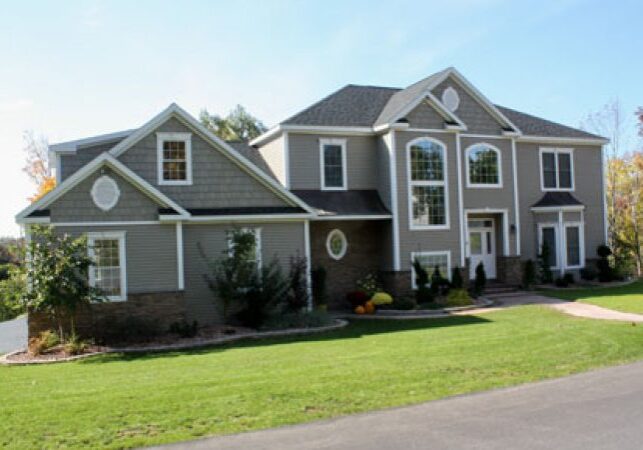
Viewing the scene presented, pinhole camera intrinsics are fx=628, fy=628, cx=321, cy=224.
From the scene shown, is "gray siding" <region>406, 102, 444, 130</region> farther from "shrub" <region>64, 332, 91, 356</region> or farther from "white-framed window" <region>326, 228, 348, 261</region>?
"shrub" <region>64, 332, 91, 356</region>

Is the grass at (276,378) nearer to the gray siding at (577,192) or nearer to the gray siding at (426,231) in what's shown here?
the gray siding at (426,231)

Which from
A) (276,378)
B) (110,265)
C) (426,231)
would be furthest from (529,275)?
(276,378)

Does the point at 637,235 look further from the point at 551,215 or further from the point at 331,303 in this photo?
the point at 331,303

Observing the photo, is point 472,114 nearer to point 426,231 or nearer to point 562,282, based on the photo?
point 426,231

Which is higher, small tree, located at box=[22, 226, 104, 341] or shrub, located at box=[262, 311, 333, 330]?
small tree, located at box=[22, 226, 104, 341]

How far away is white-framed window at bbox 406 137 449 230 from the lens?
23.7 meters

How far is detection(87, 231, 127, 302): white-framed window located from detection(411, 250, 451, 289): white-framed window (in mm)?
10750

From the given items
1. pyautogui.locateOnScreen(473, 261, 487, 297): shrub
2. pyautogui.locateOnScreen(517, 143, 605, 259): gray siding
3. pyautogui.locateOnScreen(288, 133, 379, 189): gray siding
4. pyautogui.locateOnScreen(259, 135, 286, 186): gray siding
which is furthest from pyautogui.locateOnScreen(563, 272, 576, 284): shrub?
pyautogui.locateOnScreen(259, 135, 286, 186): gray siding

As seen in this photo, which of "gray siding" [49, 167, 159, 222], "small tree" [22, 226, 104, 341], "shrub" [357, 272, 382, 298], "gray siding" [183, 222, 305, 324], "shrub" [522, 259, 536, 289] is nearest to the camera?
"small tree" [22, 226, 104, 341]

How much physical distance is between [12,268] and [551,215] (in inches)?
831

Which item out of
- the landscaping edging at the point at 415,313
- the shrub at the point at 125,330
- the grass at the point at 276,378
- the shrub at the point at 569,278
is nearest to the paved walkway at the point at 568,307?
the landscaping edging at the point at 415,313

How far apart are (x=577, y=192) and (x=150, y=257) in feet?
65.3

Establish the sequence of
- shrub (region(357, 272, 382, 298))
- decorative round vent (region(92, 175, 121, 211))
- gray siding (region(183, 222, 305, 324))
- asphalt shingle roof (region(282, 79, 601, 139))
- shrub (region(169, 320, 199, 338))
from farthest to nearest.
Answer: asphalt shingle roof (region(282, 79, 601, 139)) → shrub (region(357, 272, 382, 298)) → gray siding (region(183, 222, 305, 324)) → decorative round vent (region(92, 175, 121, 211)) → shrub (region(169, 320, 199, 338))

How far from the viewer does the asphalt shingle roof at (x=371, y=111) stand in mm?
24234
